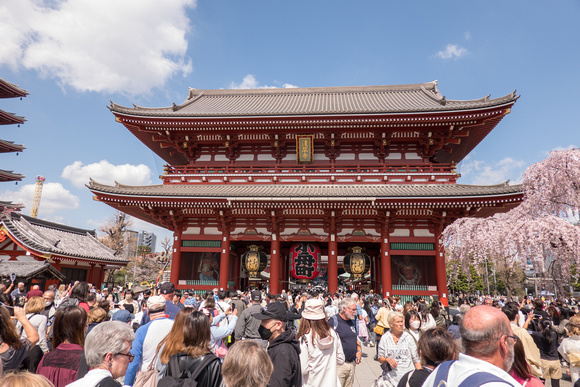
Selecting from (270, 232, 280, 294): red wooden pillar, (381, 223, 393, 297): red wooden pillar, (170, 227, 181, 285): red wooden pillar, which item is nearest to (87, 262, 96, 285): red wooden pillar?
(170, 227, 181, 285): red wooden pillar

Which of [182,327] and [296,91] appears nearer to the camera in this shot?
[182,327]

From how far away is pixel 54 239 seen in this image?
22.7 metres

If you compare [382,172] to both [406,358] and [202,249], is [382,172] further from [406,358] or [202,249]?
[406,358]

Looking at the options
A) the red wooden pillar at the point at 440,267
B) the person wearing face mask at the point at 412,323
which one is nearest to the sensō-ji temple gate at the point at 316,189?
the red wooden pillar at the point at 440,267

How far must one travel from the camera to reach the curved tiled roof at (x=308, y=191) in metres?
13.6

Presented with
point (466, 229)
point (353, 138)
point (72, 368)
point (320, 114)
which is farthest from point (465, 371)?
point (353, 138)

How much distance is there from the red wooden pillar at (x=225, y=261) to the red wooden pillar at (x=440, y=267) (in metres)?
10.0

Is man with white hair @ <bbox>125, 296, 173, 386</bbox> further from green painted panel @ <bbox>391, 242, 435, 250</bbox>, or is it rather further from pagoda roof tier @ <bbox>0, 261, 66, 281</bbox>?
pagoda roof tier @ <bbox>0, 261, 66, 281</bbox>

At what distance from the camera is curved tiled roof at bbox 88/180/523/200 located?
44.5 ft

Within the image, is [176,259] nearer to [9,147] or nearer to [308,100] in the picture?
[308,100]

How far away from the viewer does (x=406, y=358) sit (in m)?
4.41

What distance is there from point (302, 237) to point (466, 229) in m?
7.37

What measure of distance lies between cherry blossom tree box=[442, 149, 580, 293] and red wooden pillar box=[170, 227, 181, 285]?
42.1 feet

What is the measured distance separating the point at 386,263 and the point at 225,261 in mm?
7831
